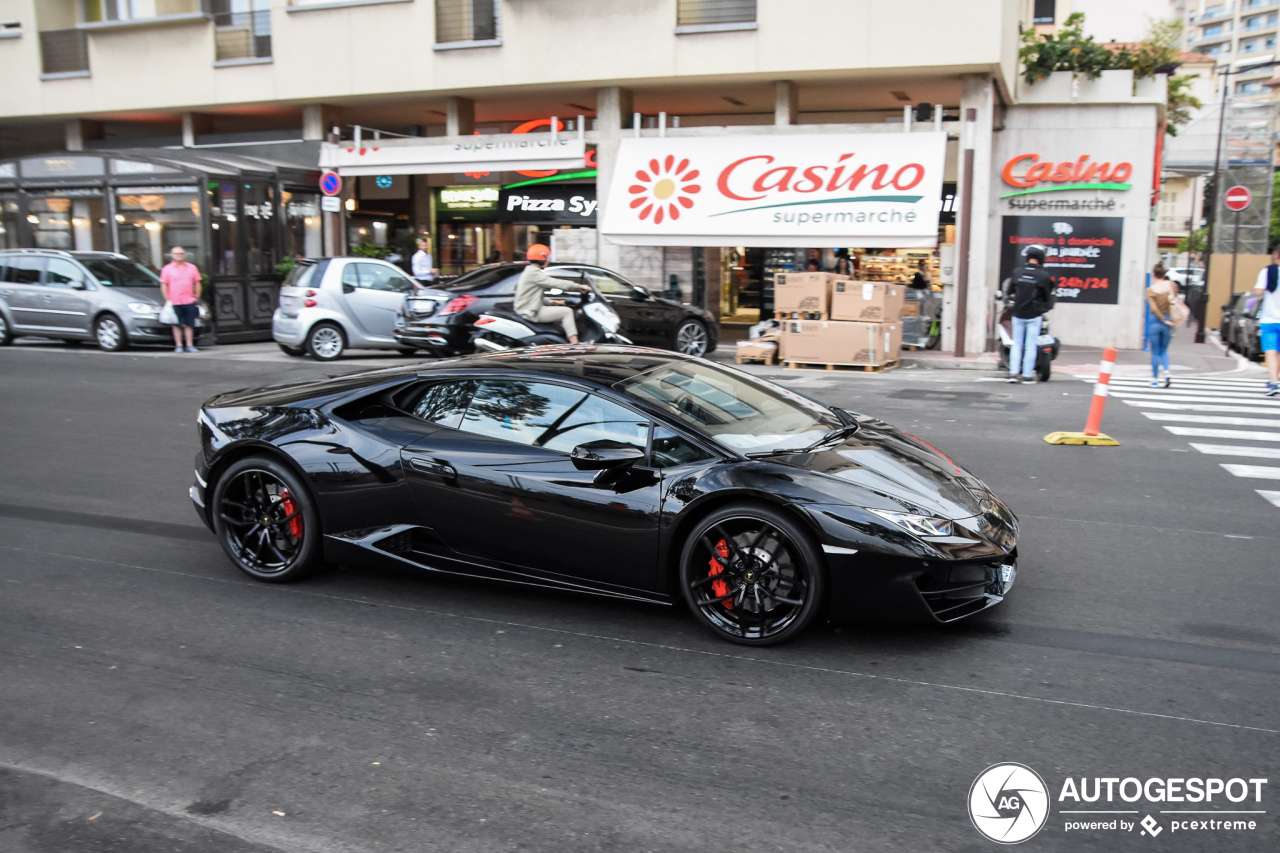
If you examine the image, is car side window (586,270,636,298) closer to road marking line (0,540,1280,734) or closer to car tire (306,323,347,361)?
car tire (306,323,347,361)

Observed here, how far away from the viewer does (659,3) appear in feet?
67.5

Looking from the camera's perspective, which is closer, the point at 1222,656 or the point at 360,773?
the point at 360,773

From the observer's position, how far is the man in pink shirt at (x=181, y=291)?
61.0 ft

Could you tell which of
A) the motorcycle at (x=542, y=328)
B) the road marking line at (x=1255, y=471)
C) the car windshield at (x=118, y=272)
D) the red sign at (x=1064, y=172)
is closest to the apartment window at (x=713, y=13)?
the red sign at (x=1064, y=172)

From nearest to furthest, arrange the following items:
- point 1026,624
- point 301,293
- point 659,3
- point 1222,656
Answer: point 1222,656, point 1026,624, point 301,293, point 659,3

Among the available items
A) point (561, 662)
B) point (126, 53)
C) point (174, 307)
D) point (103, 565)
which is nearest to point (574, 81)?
point (174, 307)

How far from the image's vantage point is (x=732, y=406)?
18.3 ft

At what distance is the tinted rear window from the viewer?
16453 mm

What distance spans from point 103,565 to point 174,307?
1391 centimetres

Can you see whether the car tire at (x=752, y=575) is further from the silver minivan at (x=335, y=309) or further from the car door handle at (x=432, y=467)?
the silver minivan at (x=335, y=309)

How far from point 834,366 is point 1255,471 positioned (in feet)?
27.9

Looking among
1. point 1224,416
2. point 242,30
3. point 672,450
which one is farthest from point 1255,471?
point 242,30

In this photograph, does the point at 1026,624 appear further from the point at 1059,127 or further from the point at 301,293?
the point at 1059,127

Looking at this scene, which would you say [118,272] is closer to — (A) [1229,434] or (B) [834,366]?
(B) [834,366]
